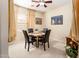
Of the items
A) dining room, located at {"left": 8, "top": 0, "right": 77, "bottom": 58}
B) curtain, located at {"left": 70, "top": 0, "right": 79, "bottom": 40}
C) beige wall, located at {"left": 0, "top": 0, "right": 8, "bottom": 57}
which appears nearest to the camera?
beige wall, located at {"left": 0, "top": 0, "right": 8, "bottom": 57}

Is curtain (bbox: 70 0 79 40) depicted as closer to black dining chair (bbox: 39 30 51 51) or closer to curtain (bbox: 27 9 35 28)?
black dining chair (bbox: 39 30 51 51)

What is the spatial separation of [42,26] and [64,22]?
1.38ft

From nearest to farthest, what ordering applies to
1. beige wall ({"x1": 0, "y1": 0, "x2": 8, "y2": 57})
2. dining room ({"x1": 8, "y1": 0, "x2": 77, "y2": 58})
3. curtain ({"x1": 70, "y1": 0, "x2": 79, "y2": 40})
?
beige wall ({"x1": 0, "y1": 0, "x2": 8, "y2": 57})
curtain ({"x1": 70, "y1": 0, "x2": 79, "y2": 40})
dining room ({"x1": 8, "y1": 0, "x2": 77, "y2": 58})

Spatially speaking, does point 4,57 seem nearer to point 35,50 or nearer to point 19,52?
point 19,52

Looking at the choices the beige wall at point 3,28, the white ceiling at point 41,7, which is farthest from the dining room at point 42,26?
the beige wall at point 3,28

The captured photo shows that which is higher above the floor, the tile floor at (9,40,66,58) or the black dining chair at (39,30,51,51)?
the black dining chair at (39,30,51,51)

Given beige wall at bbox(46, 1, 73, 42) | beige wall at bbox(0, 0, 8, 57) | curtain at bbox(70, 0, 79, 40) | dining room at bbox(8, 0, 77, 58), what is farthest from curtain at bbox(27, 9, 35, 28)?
curtain at bbox(70, 0, 79, 40)

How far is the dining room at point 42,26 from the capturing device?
5.84 feet

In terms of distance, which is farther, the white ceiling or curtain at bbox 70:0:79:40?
the white ceiling

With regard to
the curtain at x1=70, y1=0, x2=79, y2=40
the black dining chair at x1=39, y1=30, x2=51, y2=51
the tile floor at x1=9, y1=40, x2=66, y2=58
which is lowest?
the tile floor at x1=9, y1=40, x2=66, y2=58

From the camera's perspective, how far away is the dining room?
1781mm

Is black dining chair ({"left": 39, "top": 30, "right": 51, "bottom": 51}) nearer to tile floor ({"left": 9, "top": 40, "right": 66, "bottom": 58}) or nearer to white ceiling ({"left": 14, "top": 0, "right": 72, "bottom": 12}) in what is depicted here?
tile floor ({"left": 9, "top": 40, "right": 66, "bottom": 58})

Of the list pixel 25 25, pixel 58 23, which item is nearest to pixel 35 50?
pixel 25 25

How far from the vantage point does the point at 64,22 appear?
187 centimetres
